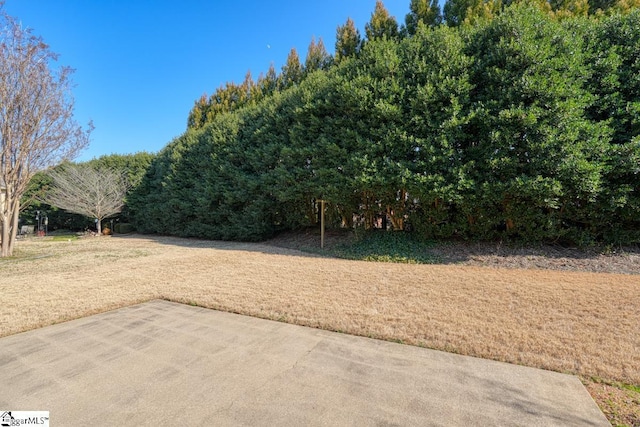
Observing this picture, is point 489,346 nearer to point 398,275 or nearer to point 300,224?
point 398,275

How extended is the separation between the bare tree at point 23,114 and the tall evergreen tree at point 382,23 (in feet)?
37.5

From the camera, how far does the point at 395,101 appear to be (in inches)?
304

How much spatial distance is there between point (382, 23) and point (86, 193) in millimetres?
17612

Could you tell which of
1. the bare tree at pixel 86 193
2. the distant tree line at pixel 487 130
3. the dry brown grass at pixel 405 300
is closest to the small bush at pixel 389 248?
the distant tree line at pixel 487 130

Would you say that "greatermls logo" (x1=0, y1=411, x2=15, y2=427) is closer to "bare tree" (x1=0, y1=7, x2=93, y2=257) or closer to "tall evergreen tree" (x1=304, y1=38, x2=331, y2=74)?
"bare tree" (x1=0, y1=7, x2=93, y2=257)

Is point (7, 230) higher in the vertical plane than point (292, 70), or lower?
lower

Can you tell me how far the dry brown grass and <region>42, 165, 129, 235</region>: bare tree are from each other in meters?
10.6

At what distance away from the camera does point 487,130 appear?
677cm

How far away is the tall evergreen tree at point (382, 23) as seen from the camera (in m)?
12.1

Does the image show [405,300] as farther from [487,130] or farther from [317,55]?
[317,55]

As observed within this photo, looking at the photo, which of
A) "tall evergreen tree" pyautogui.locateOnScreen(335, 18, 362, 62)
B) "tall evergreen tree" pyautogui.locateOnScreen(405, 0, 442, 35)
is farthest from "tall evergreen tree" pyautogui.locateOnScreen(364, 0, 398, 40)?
"tall evergreen tree" pyautogui.locateOnScreen(405, 0, 442, 35)

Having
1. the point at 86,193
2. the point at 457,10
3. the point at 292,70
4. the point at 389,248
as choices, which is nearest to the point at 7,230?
the point at 86,193

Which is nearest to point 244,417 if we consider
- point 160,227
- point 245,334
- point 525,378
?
point 245,334

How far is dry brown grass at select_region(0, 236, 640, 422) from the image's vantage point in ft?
9.04
